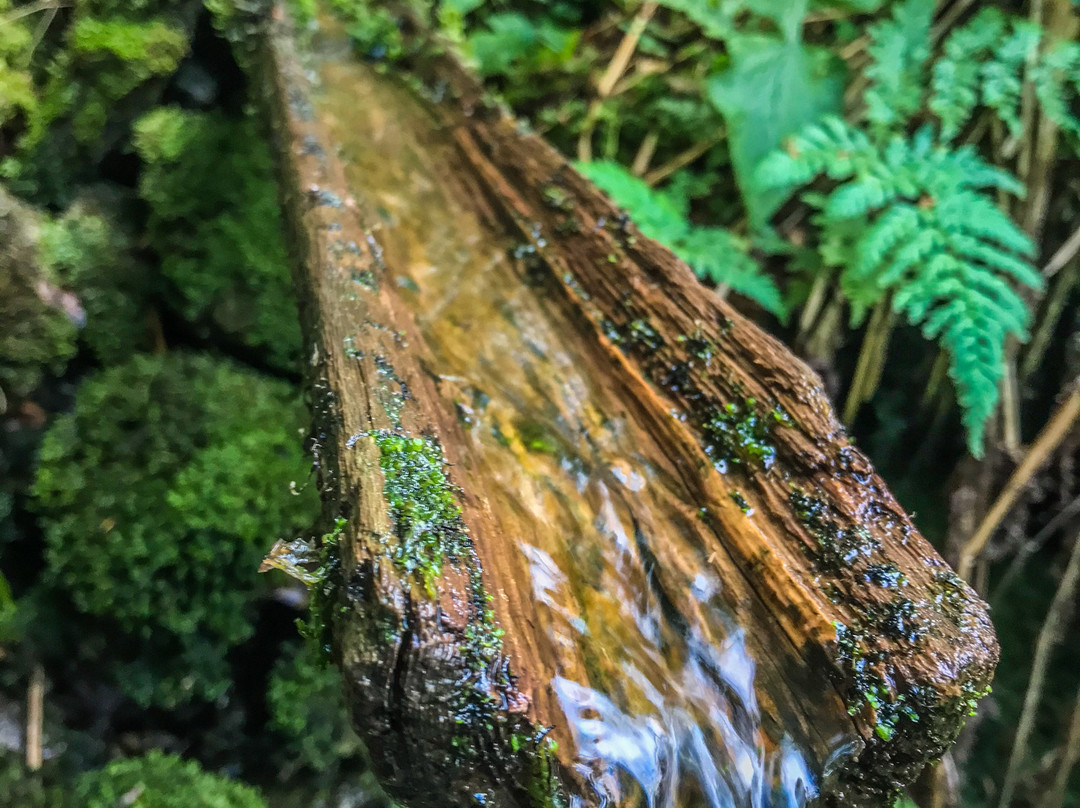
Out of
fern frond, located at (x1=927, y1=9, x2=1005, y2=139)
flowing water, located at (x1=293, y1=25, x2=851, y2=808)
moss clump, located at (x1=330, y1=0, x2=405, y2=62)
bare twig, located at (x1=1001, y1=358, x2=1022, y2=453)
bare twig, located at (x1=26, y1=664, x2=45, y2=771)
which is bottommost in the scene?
bare twig, located at (x1=26, y1=664, x2=45, y2=771)

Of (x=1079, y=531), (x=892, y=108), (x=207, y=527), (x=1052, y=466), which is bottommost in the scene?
(x=207, y=527)

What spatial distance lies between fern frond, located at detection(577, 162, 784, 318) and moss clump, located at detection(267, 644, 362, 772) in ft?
6.79

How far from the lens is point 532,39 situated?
10.4 ft

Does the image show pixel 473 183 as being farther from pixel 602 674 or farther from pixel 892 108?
pixel 602 674

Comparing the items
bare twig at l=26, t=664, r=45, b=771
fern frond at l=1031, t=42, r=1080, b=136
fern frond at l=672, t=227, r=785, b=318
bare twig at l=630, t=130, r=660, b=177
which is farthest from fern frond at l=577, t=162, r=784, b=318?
bare twig at l=26, t=664, r=45, b=771

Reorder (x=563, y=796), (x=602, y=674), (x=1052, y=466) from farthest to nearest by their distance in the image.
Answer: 1. (x=1052, y=466)
2. (x=602, y=674)
3. (x=563, y=796)

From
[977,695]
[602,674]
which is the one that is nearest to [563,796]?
[602,674]

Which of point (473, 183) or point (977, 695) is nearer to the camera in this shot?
point (977, 695)

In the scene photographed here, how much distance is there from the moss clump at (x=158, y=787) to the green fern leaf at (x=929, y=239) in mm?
2557

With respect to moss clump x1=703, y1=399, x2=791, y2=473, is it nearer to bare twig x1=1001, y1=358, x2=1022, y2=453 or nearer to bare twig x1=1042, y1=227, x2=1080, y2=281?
bare twig x1=1001, y1=358, x2=1022, y2=453

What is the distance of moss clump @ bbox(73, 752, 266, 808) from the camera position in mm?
1904

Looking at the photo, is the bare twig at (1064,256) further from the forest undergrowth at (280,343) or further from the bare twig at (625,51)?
the bare twig at (625,51)

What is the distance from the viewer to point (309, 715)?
235 centimetres

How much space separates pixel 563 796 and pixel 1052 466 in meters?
2.22
